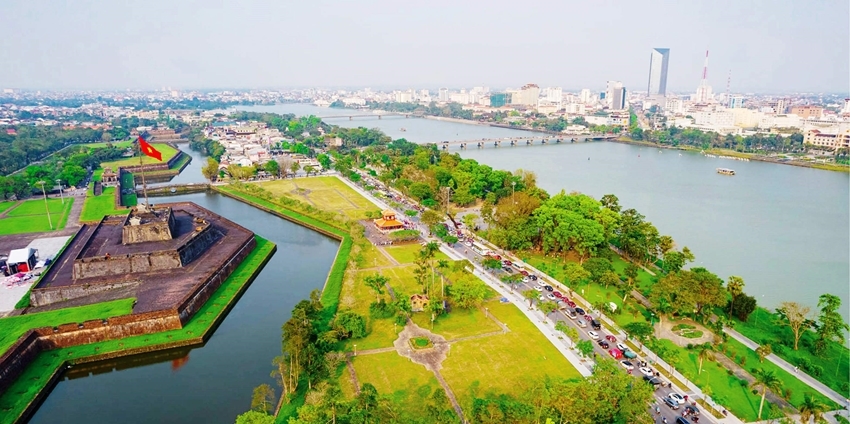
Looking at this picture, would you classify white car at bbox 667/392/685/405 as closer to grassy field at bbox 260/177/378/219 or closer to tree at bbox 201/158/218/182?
grassy field at bbox 260/177/378/219

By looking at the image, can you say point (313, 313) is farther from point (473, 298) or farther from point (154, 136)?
point (154, 136)

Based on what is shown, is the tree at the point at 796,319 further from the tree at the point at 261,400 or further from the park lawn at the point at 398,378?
the tree at the point at 261,400

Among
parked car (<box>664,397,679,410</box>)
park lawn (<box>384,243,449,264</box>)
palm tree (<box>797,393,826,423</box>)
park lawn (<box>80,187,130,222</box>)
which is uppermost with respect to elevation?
palm tree (<box>797,393,826,423</box>)

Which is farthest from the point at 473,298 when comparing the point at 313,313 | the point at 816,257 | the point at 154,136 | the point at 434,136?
the point at 154,136

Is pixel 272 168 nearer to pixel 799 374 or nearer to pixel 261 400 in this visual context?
pixel 261 400

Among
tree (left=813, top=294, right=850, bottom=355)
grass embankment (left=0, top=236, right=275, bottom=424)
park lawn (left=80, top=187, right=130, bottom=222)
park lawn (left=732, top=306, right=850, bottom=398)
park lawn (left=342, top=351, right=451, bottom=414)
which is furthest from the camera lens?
park lawn (left=80, top=187, right=130, bottom=222)

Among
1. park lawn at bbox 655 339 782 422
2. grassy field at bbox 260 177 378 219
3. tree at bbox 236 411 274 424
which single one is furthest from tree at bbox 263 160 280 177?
park lawn at bbox 655 339 782 422
